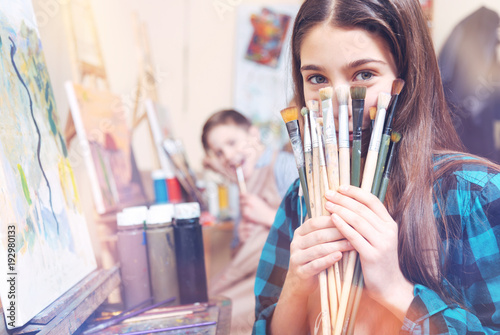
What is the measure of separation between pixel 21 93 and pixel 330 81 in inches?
18.9

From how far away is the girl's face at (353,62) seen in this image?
577 millimetres

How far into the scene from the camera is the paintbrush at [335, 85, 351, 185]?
0.52m

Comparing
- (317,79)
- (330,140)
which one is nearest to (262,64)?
(317,79)

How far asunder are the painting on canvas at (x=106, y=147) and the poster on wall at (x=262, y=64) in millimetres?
837

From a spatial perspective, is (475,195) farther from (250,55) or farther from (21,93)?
(250,55)

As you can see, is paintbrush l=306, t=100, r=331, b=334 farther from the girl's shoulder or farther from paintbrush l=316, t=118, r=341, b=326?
the girl's shoulder

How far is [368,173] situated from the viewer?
0.52 meters

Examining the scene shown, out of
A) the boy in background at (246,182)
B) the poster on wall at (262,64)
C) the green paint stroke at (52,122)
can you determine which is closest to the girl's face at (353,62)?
the green paint stroke at (52,122)

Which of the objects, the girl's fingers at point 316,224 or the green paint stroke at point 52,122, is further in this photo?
the green paint stroke at point 52,122

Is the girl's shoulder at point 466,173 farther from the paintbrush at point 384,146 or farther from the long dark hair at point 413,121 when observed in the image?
the paintbrush at point 384,146

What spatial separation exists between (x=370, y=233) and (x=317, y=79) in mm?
240

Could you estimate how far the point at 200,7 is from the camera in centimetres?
199

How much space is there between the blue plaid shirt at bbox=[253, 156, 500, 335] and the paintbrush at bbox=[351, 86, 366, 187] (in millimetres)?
147

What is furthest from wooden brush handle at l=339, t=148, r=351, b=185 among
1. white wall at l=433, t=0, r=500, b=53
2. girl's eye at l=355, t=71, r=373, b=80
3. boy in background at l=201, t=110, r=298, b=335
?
white wall at l=433, t=0, r=500, b=53
